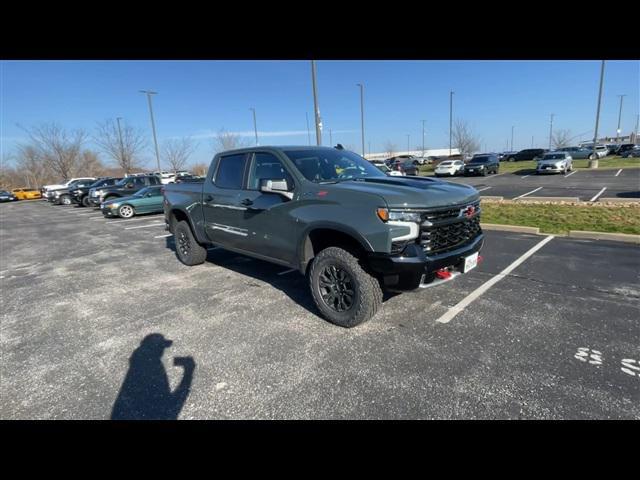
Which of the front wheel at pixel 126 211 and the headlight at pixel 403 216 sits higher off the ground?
the headlight at pixel 403 216

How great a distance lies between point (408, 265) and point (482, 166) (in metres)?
28.4

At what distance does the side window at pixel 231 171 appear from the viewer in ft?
15.7

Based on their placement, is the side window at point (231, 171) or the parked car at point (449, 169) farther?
the parked car at point (449, 169)

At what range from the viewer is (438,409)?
230 centimetres

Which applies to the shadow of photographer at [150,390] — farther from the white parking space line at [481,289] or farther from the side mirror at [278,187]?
the white parking space line at [481,289]

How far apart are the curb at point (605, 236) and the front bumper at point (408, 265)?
525 centimetres

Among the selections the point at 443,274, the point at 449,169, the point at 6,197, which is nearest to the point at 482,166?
the point at 449,169

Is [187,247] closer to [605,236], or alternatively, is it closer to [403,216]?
[403,216]

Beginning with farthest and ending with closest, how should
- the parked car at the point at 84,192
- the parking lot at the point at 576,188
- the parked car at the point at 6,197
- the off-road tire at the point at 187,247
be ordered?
the parked car at the point at 6,197, the parked car at the point at 84,192, the parking lot at the point at 576,188, the off-road tire at the point at 187,247

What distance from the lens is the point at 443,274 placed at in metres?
3.26

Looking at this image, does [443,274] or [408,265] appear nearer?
[408,265]

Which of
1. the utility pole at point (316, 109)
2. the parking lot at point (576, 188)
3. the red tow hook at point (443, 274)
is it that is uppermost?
the utility pole at point (316, 109)

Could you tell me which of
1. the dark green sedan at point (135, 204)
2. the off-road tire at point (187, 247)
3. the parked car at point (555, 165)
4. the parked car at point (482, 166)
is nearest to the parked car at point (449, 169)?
the parked car at point (482, 166)
